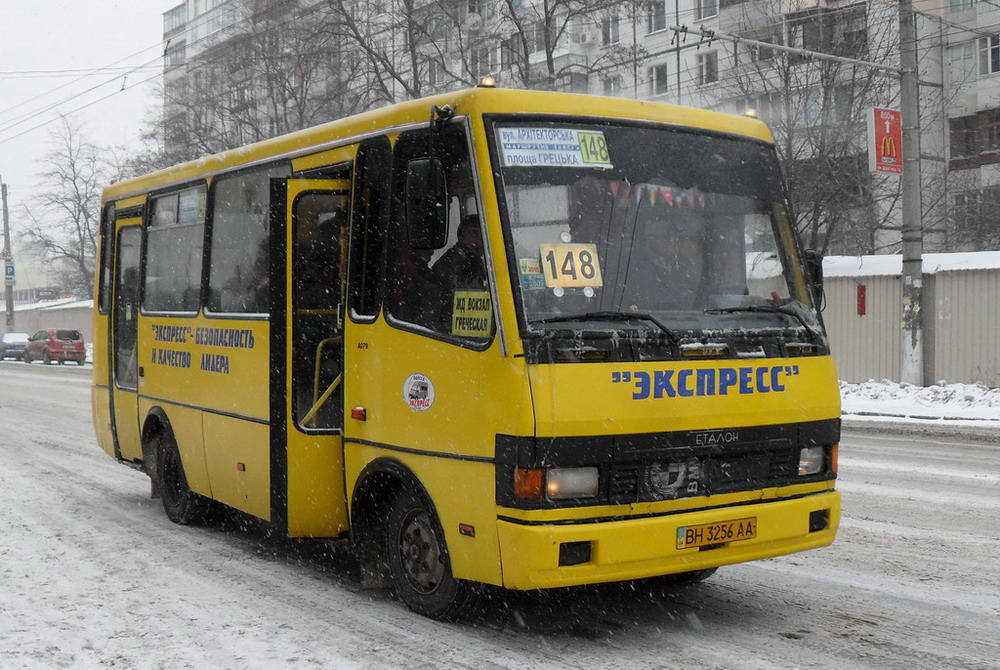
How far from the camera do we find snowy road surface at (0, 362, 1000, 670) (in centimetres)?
537

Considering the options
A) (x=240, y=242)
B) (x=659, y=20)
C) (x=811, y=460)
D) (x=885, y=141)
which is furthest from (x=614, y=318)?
(x=659, y=20)

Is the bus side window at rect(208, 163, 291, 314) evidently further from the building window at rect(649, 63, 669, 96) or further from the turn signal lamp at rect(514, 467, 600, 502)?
the building window at rect(649, 63, 669, 96)

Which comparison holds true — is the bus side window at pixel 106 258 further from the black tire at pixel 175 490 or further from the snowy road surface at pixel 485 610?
the snowy road surface at pixel 485 610

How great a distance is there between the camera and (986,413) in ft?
59.7

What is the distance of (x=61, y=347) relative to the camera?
50688mm

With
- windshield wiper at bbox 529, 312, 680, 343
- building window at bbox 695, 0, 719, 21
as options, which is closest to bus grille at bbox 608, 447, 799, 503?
windshield wiper at bbox 529, 312, 680, 343

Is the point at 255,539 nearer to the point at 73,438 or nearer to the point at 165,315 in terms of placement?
the point at 165,315

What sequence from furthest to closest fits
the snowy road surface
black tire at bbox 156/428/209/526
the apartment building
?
the apartment building
black tire at bbox 156/428/209/526
the snowy road surface

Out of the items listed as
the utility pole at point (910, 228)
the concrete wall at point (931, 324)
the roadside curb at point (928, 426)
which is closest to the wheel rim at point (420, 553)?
the roadside curb at point (928, 426)

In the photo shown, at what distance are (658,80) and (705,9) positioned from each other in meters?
3.51

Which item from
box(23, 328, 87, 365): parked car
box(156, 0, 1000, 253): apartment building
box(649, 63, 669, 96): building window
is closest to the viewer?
box(156, 0, 1000, 253): apartment building

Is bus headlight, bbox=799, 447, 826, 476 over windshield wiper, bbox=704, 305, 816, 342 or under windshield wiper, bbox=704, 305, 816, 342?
under

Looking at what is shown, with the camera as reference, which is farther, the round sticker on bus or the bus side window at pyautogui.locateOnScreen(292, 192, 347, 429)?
the bus side window at pyautogui.locateOnScreen(292, 192, 347, 429)

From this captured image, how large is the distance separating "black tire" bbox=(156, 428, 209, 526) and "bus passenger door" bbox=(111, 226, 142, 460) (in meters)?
0.60
